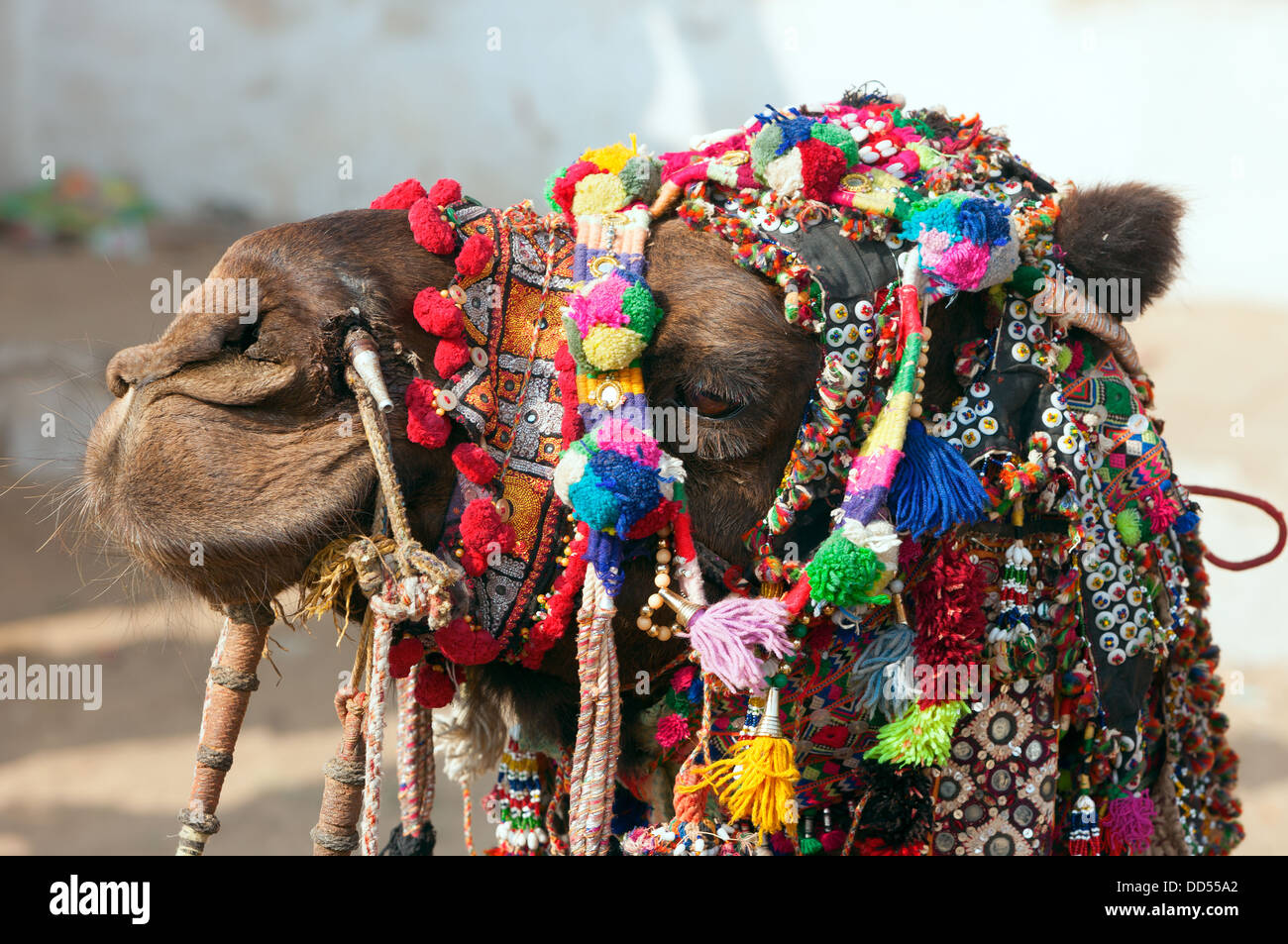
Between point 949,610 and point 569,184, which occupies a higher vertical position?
point 569,184

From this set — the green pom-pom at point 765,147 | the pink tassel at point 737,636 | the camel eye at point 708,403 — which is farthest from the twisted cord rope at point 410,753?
the green pom-pom at point 765,147

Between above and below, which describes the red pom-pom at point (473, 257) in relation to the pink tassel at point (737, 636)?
above

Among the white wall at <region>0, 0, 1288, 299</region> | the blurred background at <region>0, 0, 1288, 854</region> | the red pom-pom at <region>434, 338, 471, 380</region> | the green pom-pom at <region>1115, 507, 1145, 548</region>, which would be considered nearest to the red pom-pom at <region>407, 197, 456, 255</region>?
the red pom-pom at <region>434, 338, 471, 380</region>

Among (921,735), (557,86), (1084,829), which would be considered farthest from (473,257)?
(557,86)

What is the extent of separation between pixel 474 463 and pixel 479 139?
6900 mm

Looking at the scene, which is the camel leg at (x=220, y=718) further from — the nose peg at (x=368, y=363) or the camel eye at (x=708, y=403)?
the camel eye at (x=708, y=403)

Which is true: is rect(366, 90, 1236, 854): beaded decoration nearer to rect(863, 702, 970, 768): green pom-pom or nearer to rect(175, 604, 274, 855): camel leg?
rect(863, 702, 970, 768): green pom-pom

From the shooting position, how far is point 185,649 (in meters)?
5.25

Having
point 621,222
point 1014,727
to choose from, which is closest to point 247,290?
point 621,222

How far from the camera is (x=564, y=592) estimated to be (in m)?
1.80

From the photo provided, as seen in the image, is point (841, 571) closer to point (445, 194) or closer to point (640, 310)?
point (640, 310)

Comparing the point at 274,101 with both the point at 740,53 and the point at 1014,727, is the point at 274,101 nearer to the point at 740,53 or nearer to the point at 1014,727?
the point at 740,53

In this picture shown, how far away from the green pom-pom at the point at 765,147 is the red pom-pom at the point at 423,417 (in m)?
0.68

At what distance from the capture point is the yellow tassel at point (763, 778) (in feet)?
6.04
